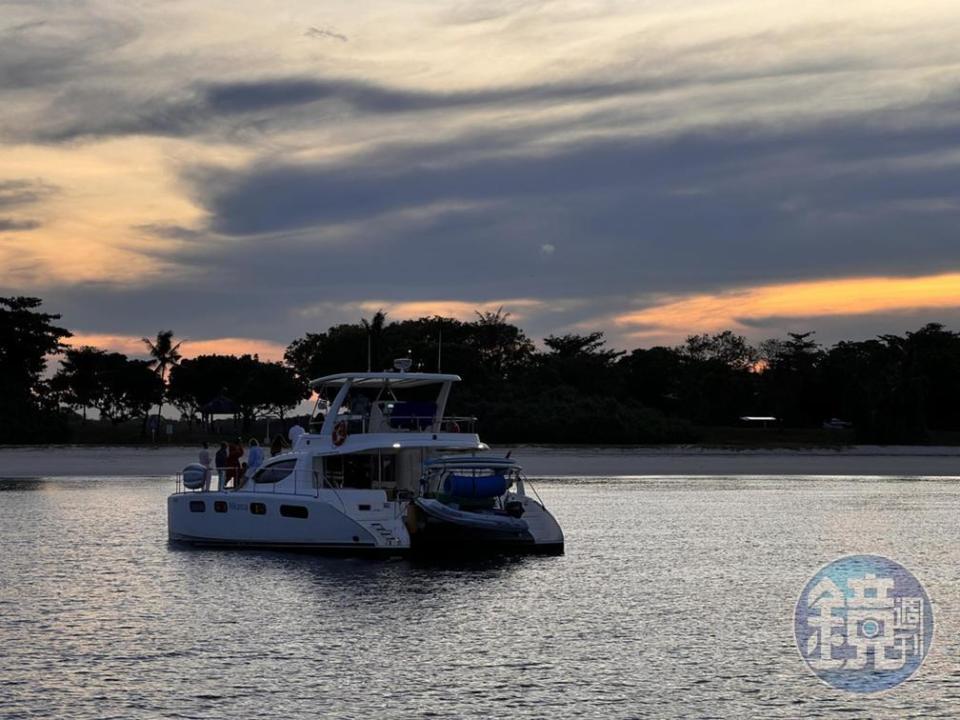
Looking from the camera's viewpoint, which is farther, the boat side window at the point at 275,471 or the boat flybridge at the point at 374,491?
the boat side window at the point at 275,471

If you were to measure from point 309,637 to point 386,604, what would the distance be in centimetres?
456

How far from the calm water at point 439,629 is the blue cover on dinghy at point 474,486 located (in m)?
2.42

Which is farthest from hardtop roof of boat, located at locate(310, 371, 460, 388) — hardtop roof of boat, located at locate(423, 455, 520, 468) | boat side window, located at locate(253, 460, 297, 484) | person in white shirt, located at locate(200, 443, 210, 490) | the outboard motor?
the outboard motor

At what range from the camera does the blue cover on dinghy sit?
40.2 meters

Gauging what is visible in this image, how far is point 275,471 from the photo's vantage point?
42406mm

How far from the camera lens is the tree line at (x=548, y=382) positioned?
432ft

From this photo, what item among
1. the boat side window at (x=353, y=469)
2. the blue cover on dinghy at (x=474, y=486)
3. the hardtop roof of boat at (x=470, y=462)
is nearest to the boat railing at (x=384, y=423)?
the boat side window at (x=353, y=469)

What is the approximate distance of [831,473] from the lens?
108m

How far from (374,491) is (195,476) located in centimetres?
817

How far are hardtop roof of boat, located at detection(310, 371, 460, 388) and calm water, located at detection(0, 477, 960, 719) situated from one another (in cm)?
584

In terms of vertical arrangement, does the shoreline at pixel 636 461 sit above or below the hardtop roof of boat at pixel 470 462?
below

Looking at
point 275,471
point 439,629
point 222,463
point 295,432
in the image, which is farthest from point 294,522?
point 439,629

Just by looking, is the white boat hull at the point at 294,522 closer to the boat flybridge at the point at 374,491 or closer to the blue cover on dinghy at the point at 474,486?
the boat flybridge at the point at 374,491

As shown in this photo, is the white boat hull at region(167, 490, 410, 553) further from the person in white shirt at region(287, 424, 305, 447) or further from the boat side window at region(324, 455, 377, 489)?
the person in white shirt at region(287, 424, 305, 447)
